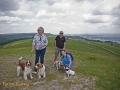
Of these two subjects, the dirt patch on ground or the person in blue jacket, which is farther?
the person in blue jacket

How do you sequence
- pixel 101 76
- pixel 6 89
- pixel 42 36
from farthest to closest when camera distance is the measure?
1. pixel 101 76
2. pixel 42 36
3. pixel 6 89

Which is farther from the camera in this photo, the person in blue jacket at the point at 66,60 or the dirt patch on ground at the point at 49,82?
the person in blue jacket at the point at 66,60

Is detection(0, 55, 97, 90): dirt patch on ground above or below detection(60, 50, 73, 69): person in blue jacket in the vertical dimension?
below

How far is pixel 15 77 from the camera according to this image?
1122 centimetres

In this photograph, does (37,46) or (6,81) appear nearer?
(6,81)

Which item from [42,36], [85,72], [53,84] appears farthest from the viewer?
[85,72]

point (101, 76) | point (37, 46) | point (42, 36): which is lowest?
point (101, 76)

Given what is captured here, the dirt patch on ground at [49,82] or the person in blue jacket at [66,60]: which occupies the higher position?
the person in blue jacket at [66,60]

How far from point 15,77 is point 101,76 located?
801 cm

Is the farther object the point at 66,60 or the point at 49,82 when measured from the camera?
the point at 66,60

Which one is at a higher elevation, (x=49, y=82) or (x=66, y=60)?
(x=66, y=60)

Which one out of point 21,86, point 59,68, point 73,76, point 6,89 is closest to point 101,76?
point 73,76

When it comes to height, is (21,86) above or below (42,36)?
below

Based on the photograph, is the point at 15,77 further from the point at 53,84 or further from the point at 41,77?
the point at 53,84
